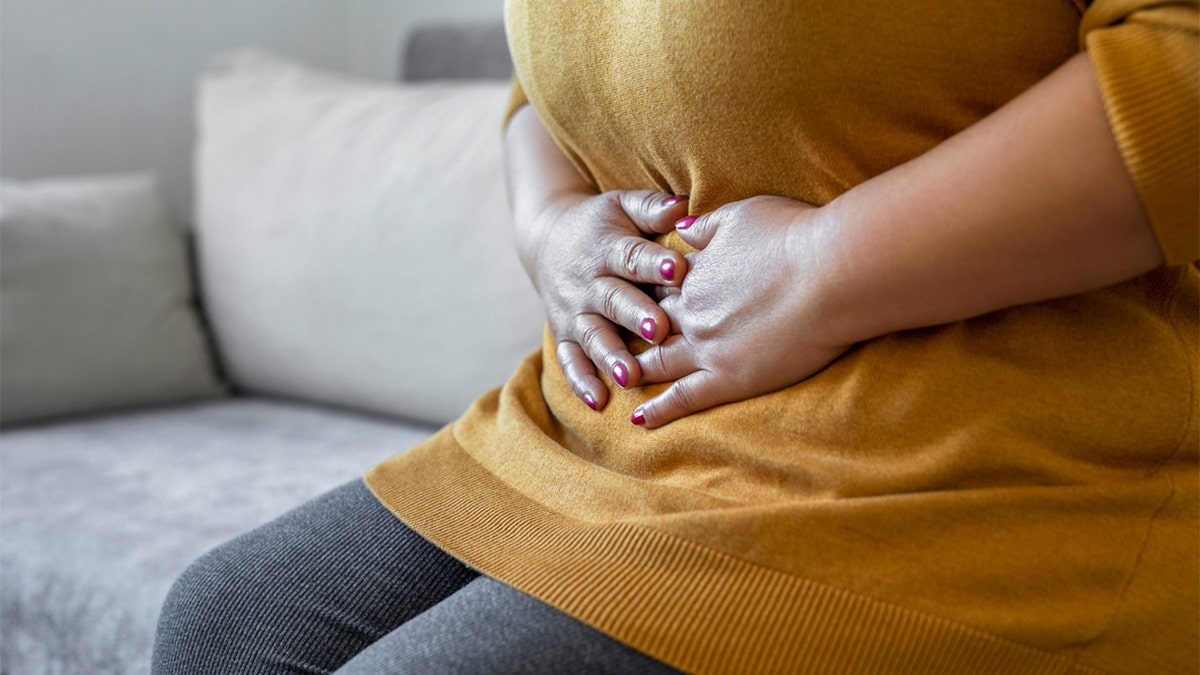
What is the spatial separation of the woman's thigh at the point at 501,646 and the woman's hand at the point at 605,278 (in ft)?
0.59

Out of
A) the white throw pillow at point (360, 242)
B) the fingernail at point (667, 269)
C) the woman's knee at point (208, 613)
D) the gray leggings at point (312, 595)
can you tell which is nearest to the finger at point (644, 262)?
the fingernail at point (667, 269)

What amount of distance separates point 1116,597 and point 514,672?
0.32 metres

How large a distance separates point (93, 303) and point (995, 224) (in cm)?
136

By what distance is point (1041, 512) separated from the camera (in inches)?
21.6

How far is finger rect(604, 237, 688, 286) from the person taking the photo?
26.5 inches

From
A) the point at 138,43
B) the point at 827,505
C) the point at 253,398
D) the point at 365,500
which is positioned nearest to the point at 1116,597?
the point at 827,505

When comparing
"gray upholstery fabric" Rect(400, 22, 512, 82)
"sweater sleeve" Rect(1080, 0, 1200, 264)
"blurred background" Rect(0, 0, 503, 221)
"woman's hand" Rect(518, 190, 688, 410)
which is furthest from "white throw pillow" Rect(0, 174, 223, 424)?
"sweater sleeve" Rect(1080, 0, 1200, 264)

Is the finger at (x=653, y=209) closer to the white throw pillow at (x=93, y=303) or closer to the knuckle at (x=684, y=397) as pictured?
the knuckle at (x=684, y=397)

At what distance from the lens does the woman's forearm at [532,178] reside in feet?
2.85

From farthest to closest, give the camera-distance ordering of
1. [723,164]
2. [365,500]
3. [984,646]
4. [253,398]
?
1. [253,398]
2. [365,500]
3. [723,164]
4. [984,646]

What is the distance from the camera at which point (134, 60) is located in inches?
75.5

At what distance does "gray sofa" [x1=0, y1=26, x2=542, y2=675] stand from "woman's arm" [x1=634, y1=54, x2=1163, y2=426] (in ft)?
2.17

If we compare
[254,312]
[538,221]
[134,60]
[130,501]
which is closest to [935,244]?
[538,221]

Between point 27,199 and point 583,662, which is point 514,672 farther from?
point 27,199
